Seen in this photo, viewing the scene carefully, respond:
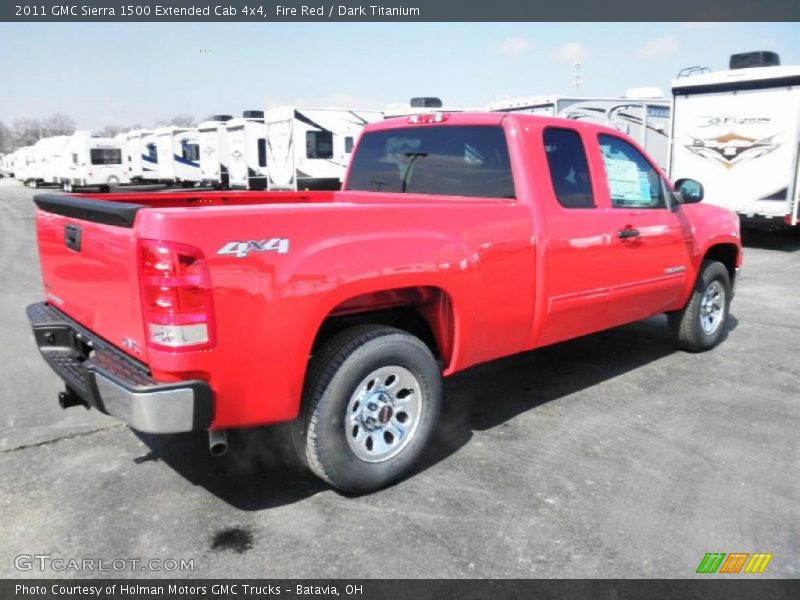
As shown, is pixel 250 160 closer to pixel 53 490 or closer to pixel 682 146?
pixel 682 146

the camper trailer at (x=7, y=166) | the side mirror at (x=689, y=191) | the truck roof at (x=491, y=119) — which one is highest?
the camper trailer at (x=7, y=166)

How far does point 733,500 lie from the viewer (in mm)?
3381

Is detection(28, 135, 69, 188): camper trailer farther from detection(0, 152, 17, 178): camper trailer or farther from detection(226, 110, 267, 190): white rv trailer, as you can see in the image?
detection(0, 152, 17, 178): camper trailer

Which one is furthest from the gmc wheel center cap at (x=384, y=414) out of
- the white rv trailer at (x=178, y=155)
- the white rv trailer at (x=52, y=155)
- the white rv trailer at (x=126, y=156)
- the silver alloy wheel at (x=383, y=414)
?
the white rv trailer at (x=52, y=155)

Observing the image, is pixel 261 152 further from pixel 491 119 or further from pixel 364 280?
pixel 364 280

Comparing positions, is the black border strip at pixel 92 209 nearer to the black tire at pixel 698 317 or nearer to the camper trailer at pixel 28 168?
the black tire at pixel 698 317

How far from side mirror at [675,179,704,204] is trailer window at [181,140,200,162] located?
1166 inches

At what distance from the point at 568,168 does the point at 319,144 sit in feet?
60.0

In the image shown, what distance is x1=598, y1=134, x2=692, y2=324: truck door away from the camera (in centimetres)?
467

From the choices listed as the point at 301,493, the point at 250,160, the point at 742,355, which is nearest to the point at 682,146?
the point at 742,355

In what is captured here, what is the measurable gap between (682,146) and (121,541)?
542 inches

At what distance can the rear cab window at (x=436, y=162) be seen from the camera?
4.17 m

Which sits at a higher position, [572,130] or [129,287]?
[572,130]

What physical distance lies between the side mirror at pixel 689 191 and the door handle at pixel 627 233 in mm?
786
